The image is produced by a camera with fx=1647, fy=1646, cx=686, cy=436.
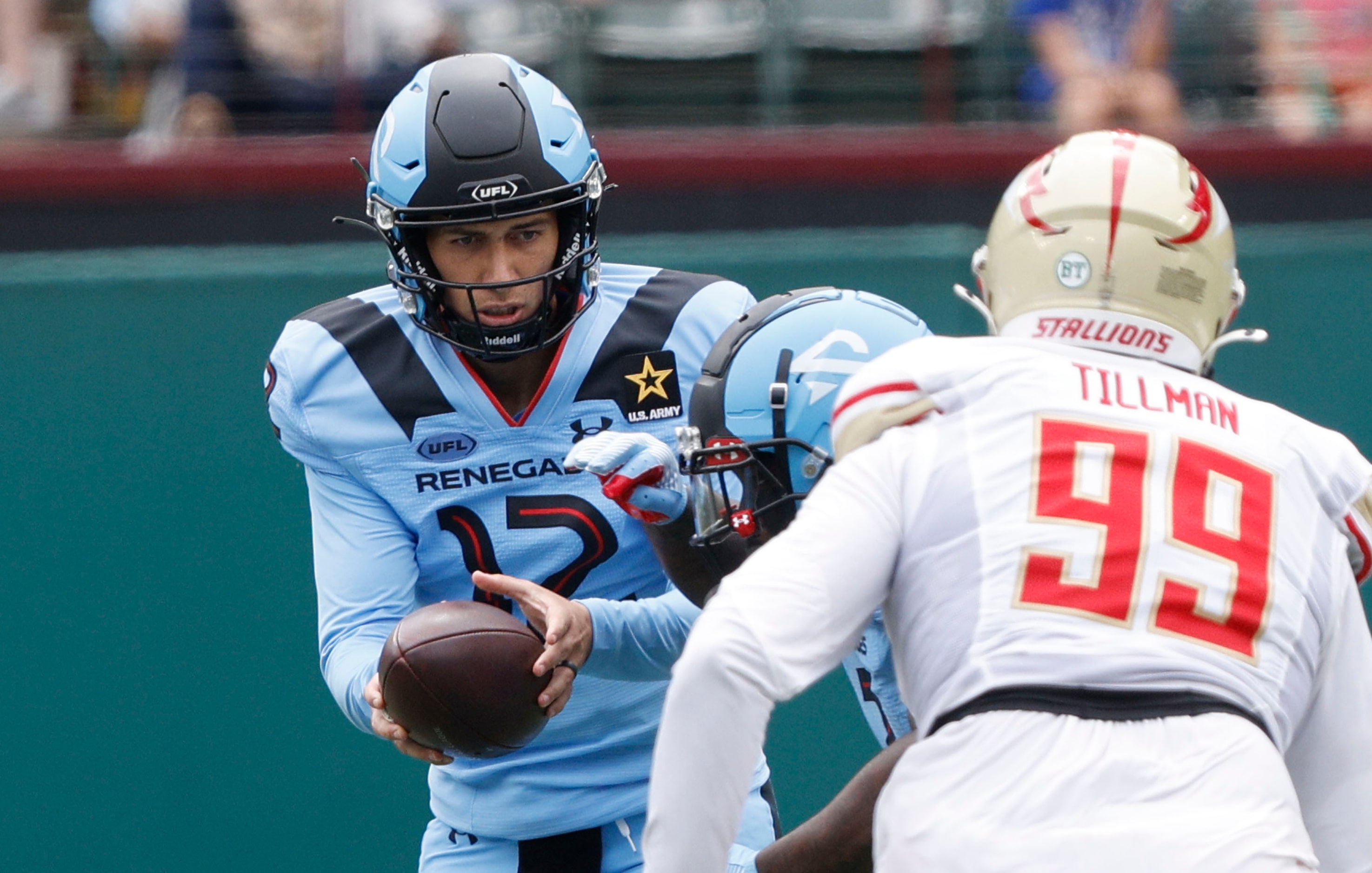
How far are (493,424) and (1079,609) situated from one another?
128cm

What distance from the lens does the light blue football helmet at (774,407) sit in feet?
7.34

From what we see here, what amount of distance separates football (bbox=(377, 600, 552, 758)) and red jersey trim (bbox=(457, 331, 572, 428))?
0.41m

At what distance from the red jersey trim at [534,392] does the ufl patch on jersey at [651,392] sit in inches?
4.2

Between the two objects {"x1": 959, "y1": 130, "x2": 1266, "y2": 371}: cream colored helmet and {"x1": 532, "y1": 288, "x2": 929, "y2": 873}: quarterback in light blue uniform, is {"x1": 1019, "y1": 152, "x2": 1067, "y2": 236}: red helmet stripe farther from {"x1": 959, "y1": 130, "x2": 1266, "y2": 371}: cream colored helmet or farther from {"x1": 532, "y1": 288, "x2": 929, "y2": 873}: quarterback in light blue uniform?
{"x1": 532, "y1": 288, "x2": 929, "y2": 873}: quarterback in light blue uniform

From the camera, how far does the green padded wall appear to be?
466cm

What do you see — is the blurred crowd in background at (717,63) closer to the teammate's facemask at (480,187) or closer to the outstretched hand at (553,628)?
the teammate's facemask at (480,187)

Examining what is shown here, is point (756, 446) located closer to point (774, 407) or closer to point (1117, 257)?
point (774, 407)

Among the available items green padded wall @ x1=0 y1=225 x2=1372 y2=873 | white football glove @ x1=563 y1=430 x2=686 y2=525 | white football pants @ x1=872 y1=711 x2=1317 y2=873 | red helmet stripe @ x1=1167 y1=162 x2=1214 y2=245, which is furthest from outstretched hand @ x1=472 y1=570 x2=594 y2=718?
green padded wall @ x1=0 y1=225 x2=1372 y2=873

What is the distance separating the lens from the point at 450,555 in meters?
2.73

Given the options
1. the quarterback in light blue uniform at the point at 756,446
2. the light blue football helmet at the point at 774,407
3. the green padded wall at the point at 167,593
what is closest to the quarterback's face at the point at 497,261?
the quarterback in light blue uniform at the point at 756,446

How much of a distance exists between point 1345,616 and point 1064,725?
1.30ft

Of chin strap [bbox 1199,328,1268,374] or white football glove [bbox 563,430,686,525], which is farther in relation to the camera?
white football glove [bbox 563,430,686,525]

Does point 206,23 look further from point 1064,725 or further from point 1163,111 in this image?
point 1064,725

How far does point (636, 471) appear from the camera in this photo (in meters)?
2.34
